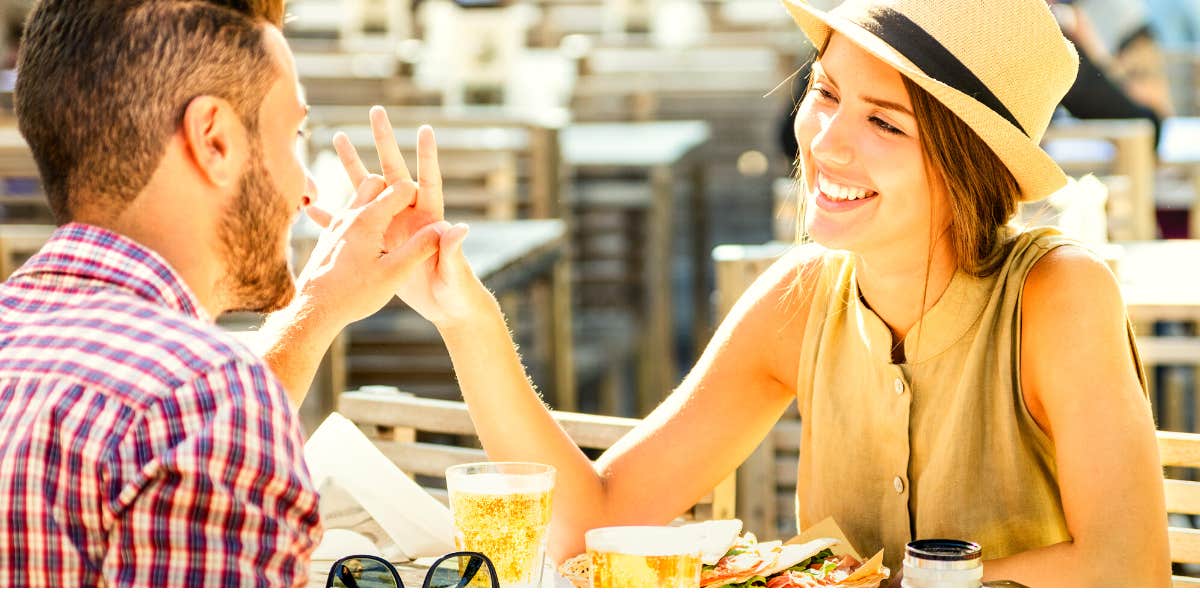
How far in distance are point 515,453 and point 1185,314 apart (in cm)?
152

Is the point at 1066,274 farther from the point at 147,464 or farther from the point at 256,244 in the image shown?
the point at 147,464

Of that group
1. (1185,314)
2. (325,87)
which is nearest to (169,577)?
(1185,314)

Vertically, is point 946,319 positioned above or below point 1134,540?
above

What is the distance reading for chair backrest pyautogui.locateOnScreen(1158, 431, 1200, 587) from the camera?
1.60m

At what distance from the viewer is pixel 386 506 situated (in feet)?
4.88

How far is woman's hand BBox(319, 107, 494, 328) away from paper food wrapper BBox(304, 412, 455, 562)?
167 millimetres

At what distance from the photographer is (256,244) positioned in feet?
3.52

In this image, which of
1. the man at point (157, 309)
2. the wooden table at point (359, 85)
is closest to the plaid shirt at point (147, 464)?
the man at point (157, 309)

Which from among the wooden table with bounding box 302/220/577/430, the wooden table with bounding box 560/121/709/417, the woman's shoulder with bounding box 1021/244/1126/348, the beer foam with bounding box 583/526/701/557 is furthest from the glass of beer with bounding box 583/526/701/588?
the wooden table with bounding box 560/121/709/417

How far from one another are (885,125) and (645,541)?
618 millimetres

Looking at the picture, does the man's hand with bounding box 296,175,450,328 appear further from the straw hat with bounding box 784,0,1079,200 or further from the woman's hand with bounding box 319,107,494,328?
the straw hat with bounding box 784,0,1079,200

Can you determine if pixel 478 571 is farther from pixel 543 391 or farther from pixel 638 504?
pixel 543 391

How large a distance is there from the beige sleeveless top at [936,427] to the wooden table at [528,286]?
5.42ft

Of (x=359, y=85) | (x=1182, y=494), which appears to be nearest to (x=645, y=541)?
(x=1182, y=494)
